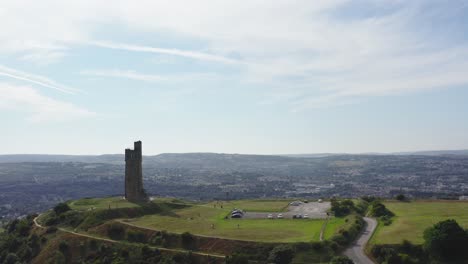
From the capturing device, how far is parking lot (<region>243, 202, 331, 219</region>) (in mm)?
72625

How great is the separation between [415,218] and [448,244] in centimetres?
1765

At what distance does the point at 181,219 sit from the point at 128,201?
17.2 m

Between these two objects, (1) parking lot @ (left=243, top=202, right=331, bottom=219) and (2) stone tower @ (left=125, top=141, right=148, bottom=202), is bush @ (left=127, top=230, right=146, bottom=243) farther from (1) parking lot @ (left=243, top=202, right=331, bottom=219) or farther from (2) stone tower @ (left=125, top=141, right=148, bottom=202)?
(2) stone tower @ (left=125, top=141, right=148, bottom=202)

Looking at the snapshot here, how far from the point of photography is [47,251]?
63938 mm

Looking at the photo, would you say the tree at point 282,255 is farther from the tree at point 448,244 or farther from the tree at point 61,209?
the tree at point 61,209

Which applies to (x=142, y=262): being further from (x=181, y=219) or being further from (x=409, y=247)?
(x=409, y=247)

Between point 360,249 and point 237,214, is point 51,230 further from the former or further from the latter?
point 360,249

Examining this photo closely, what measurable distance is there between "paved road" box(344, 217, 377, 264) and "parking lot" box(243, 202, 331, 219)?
464 inches

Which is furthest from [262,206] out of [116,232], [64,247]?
[64,247]

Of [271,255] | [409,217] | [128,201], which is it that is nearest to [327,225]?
[409,217]

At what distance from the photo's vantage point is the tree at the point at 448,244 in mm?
45781

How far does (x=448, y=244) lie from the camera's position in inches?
1804

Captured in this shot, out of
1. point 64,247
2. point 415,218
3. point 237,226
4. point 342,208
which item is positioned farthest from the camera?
point 342,208

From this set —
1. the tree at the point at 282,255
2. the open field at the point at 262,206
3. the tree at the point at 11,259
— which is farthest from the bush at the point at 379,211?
the tree at the point at 11,259
